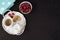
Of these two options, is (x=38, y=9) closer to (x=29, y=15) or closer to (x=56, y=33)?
(x=29, y=15)

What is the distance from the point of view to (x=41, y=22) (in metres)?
1.37

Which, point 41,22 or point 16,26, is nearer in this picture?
point 16,26

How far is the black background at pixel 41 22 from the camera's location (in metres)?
1.35

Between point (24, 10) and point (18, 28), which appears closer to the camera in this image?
point (18, 28)

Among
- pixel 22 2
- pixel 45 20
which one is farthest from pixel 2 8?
pixel 45 20

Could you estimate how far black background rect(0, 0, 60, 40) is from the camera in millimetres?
1348

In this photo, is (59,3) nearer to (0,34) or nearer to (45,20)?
(45,20)

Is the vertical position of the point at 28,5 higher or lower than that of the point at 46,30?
higher

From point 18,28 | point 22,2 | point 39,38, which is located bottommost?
point 39,38

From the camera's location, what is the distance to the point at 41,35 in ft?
4.44

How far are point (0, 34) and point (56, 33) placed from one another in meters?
0.37

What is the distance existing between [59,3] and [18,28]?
1.12ft

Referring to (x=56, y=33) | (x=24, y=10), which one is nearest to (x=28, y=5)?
(x=24, y=10)

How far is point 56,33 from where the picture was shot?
1351 millimetres
